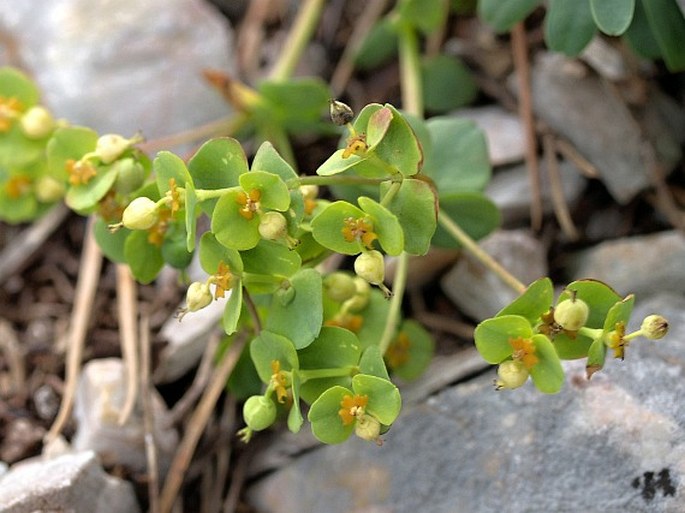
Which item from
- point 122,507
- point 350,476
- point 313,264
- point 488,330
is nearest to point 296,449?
point 350,476

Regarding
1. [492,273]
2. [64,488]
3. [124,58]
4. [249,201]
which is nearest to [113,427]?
[64,488]

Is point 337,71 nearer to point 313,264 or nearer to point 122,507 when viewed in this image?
point 313,264

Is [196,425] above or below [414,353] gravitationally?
below

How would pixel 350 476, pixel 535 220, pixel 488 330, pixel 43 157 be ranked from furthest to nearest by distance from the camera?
pixel 535 220 < pixel 43 157 < pixel 350 476 < pixel 488 330

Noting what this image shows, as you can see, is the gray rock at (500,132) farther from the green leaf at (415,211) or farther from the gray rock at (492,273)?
the green leaf at (415,211)

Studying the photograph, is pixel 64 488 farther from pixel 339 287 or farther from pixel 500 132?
pixel 500 132

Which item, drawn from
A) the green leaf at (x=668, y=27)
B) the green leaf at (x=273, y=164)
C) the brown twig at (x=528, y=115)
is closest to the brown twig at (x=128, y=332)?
the green leaf at (x=273, y=164)
